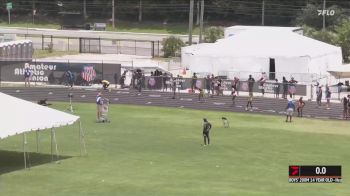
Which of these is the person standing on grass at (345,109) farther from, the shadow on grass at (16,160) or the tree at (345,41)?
the tree at (345,41)

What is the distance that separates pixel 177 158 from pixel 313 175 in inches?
336

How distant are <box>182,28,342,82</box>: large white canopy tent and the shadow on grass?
34723 mm

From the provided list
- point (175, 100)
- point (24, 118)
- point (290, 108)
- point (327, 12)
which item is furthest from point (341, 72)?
point (327, 12)

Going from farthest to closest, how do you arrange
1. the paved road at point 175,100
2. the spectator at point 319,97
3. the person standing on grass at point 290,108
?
the paved road at point 175,100
the spectator at point 319,97
the person standing on grass at point 290,108

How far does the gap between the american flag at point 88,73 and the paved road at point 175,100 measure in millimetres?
2687

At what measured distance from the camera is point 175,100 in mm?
60500

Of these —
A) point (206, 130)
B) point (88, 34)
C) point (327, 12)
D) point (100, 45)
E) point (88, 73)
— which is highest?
point (327, 12)

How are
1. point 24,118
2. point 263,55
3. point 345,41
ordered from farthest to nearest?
point 345,41, point 263,55, point 24,118

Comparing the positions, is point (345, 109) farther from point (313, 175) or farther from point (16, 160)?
point (16, 160)

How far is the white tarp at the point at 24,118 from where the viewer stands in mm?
33812

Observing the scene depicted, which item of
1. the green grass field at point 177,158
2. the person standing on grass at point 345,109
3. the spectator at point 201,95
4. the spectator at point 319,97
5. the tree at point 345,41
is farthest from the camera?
the tree at point 345,41

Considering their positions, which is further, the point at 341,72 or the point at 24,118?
the point at 341,72

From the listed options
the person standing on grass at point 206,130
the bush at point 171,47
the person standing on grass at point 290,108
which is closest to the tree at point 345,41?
the bush at point 171,47

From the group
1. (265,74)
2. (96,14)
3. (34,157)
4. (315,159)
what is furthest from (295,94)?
(96,14)
